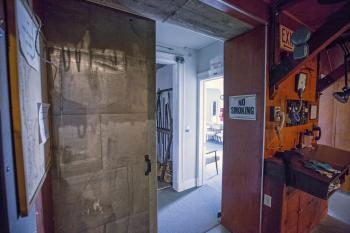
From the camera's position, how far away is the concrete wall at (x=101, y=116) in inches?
44.7

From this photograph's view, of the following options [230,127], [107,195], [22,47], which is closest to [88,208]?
[107,195]

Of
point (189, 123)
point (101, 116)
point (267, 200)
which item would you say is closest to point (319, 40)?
point (267, 200)

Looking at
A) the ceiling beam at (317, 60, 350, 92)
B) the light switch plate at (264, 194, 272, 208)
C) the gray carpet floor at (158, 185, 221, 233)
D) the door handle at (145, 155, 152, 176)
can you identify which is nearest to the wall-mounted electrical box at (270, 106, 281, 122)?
the light switch plate at (264, 194, 272, 208)

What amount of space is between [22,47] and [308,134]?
9.15 ft

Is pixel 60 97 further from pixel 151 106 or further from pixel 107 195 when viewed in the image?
pixel 107 195

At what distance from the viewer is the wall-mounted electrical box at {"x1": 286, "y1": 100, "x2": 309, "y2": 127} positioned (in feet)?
6.35

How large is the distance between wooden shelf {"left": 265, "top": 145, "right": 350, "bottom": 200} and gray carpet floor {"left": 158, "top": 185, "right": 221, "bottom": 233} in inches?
46.7

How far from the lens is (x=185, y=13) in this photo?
1373 mm

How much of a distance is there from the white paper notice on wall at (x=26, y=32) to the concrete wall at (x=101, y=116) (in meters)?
0.37

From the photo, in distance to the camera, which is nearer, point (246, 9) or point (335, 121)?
point (246, 9)

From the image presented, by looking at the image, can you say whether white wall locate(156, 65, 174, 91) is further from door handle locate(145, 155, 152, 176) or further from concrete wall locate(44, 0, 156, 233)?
door handle locate(145, 155, 152, 176)

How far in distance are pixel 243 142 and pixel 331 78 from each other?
61.2 inches

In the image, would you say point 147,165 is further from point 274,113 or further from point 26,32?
point 274,113

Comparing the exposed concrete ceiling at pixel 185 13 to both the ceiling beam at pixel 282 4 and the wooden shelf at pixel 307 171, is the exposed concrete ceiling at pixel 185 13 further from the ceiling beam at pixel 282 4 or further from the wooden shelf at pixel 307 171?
the wooden shelf at pixel 307 171
